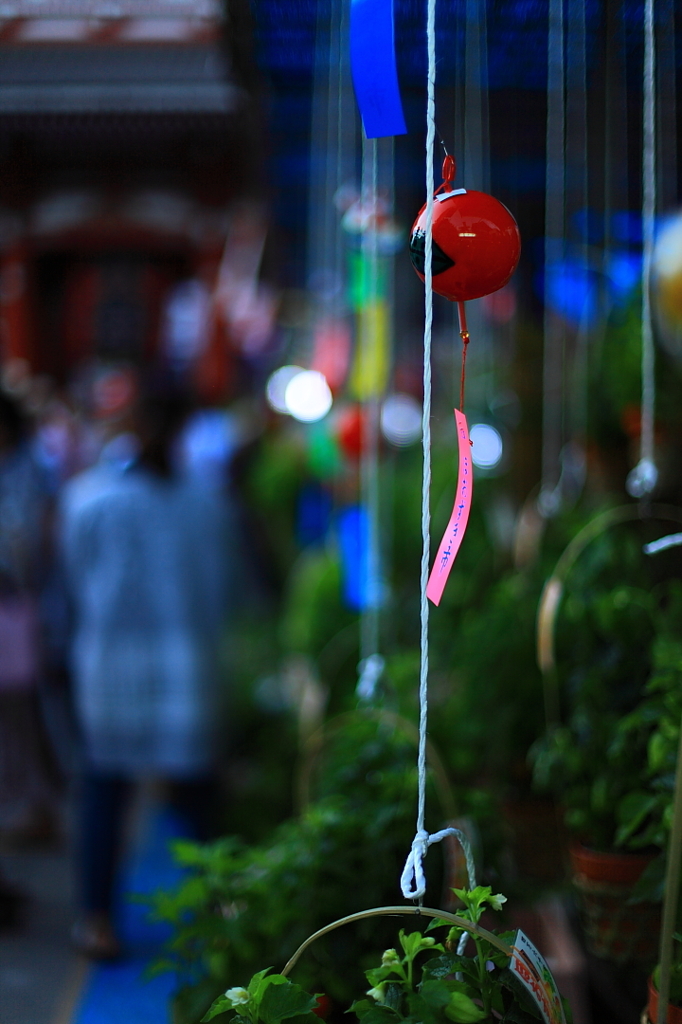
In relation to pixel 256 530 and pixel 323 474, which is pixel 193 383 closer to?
pixel 256 530

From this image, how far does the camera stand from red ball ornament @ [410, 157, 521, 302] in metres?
0.96

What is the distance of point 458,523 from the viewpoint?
37.4 inches

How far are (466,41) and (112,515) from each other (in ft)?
5.21

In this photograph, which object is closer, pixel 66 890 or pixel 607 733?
pixel 607 733

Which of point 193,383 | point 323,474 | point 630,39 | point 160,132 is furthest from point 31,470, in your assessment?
point 193,383

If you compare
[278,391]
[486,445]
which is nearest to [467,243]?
[486,445]

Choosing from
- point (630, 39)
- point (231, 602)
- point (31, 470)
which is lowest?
point (231, 602)

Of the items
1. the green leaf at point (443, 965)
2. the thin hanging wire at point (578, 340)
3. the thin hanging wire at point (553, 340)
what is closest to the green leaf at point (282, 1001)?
the green leaf at point (443, 965)

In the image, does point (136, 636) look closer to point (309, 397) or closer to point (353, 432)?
point (353, 432)

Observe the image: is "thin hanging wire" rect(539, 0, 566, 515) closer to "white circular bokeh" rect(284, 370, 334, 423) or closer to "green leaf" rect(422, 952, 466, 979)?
"white circular bokeh" rect(284, 370, 334, 423)

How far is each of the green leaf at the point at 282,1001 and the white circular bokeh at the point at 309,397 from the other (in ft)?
9.14

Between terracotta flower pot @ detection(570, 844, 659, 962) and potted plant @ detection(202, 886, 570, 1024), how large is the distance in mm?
404

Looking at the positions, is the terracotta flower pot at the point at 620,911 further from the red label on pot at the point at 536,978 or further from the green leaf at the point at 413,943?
the green leaf at the point at 413,943

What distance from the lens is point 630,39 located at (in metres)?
2.35
